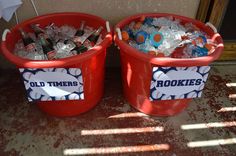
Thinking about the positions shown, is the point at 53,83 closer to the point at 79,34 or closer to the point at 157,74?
the point at 79,34

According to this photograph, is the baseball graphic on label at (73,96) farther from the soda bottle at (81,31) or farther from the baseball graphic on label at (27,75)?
the soda bottle at (81,31)

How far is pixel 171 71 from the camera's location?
1210mm

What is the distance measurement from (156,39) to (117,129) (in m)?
0.54

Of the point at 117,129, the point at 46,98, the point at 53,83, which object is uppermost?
the point at 53,83

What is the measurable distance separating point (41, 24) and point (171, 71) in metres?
0.80

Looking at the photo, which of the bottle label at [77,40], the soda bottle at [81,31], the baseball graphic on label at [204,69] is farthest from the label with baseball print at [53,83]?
the baseball graphic on label at [204,69]

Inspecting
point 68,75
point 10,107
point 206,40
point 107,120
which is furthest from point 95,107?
point 206,40

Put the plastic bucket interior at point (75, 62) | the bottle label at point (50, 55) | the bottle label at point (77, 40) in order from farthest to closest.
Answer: the bottle label at point (77, 40), the bottle label at point (50, 55), the plastic bucket interior at point (75, 62)

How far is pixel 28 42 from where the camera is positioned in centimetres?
139

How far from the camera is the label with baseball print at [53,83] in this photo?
120cm

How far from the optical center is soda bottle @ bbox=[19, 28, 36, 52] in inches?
52.7

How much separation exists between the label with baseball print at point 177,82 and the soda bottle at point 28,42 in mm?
648


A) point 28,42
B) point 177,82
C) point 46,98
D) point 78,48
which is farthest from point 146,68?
point 28,42

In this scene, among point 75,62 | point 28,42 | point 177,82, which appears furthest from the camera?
point 28,42
